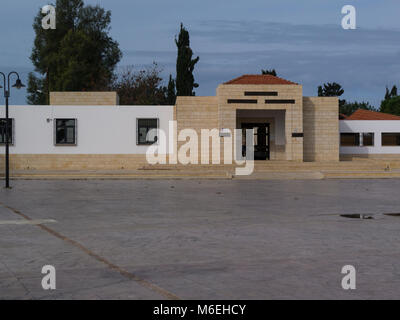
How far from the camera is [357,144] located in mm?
43375

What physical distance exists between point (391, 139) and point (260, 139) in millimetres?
11260

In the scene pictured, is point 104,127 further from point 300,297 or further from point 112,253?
point 300,297

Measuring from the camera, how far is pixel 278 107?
36.1 meters

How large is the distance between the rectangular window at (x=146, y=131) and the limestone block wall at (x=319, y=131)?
31.2 feet

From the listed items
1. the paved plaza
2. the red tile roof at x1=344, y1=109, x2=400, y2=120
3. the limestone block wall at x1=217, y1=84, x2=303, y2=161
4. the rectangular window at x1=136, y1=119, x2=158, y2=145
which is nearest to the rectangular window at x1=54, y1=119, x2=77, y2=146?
the rectangular window at x1=136, y1=119, x2=158, y2=145

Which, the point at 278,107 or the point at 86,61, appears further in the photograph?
the point at 86,61

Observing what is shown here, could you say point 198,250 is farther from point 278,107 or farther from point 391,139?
point 391,139

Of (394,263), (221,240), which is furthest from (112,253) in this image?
(394,263)

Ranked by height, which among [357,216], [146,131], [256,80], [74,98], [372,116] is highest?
[256,80]

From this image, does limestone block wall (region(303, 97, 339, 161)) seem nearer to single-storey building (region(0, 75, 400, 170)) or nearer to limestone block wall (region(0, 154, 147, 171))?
single-storey building (region(0, 75, 400, 170))

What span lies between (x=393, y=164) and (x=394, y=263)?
30.8m

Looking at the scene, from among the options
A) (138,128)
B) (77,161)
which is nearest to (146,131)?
(138,128)

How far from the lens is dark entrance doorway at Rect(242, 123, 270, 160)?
3888 centimetres
